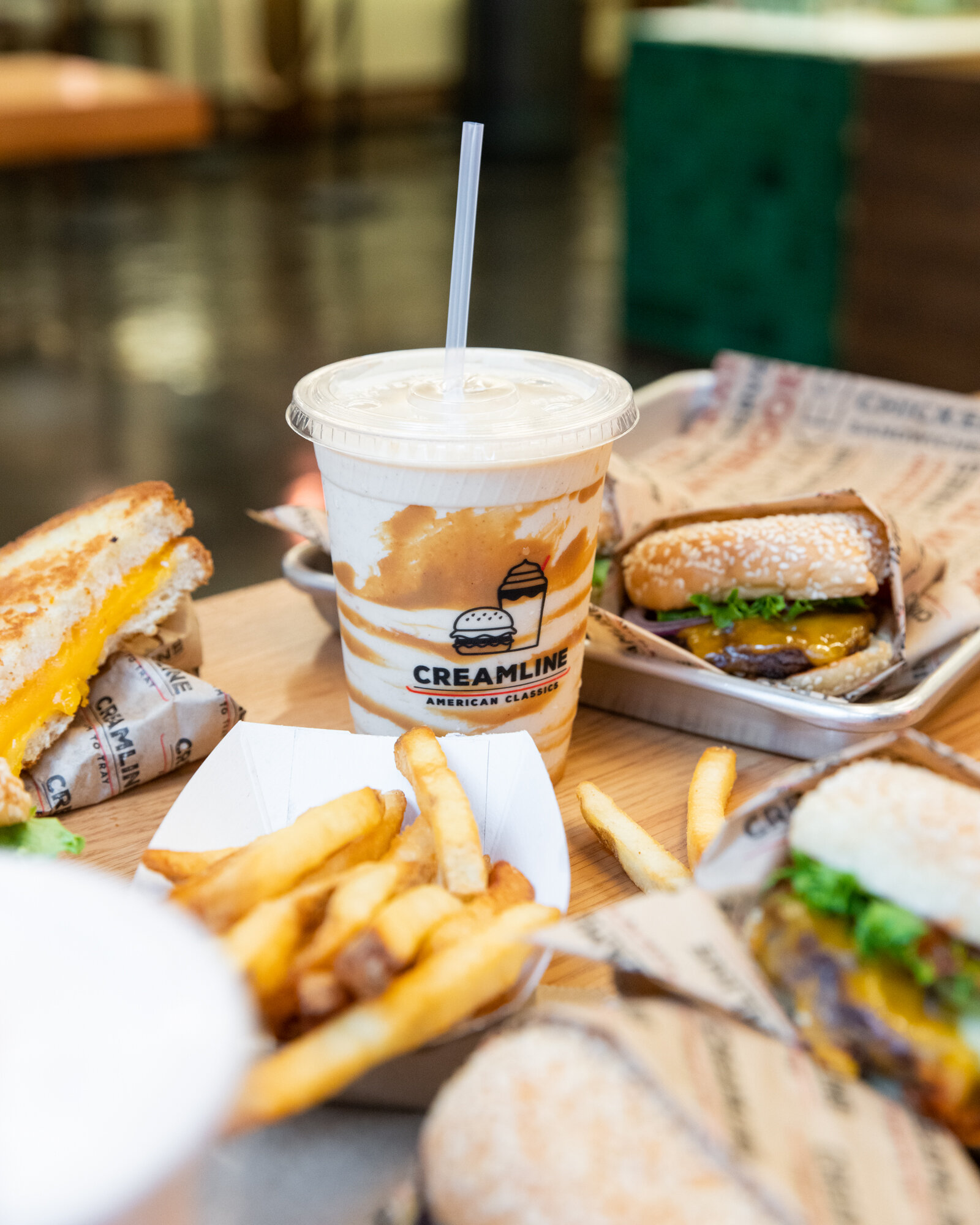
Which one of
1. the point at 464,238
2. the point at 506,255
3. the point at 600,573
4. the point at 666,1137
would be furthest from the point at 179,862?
the point at 506,255

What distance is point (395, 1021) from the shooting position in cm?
80

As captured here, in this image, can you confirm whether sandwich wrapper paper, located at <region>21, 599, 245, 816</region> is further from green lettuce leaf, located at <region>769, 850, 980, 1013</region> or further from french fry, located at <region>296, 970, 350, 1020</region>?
green lettuce leaf, located at <region>769, 850, 980, 1013</region>

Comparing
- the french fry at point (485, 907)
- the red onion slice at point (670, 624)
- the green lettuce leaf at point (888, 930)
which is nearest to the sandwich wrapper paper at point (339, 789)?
the french fry at point (485, 907)

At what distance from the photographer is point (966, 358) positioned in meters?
5.48

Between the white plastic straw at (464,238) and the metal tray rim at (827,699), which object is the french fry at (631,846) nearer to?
the metal tray rim at (827,699)

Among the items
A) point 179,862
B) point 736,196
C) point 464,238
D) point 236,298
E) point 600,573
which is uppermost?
point 464,238

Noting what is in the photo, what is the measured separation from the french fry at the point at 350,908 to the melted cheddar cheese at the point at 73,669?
0.48 metres

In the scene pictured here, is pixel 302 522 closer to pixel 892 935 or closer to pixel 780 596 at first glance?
pixel 780 596

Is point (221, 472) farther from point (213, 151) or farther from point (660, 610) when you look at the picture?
point (213, 151)

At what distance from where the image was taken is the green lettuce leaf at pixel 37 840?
44.5 inches

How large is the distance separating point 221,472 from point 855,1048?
4.98 m

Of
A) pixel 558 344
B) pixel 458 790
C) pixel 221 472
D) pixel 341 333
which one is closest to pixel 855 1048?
pixel 458 790

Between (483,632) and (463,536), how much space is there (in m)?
0.11

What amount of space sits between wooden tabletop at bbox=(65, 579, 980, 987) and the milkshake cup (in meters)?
0.12
